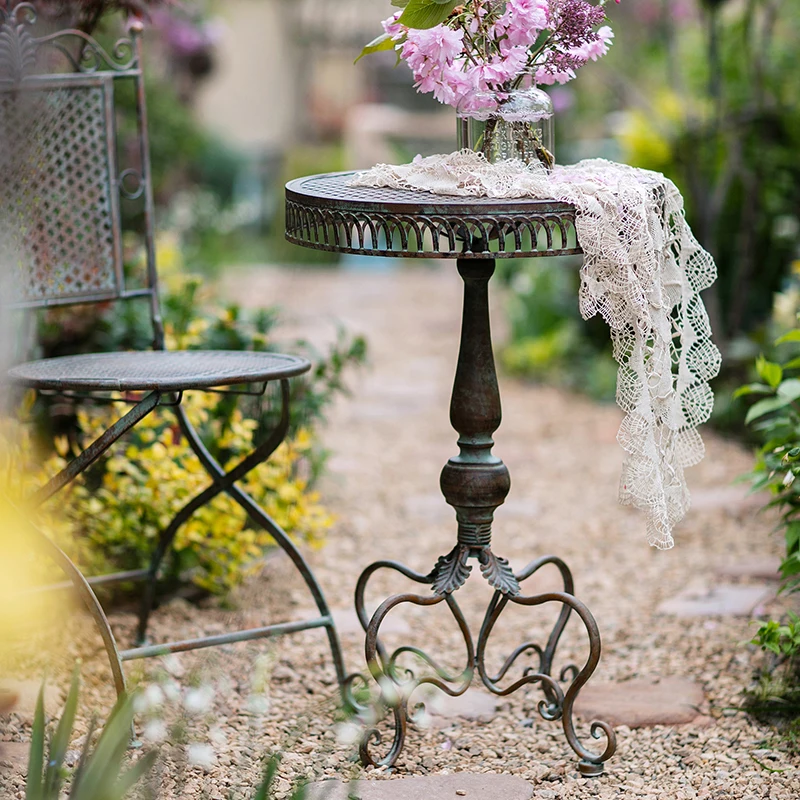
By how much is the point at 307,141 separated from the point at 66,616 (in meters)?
11.0

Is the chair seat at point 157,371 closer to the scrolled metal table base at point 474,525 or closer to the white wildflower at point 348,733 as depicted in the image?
the scrolled metal table base at point 474,525

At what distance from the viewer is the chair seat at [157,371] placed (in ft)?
7.11

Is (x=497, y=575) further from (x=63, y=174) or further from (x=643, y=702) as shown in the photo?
(x=63, y=174)

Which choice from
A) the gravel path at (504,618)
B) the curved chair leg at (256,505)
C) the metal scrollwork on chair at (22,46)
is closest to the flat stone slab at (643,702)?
the gravel path at (504,618)

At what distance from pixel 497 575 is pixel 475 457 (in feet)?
0.82

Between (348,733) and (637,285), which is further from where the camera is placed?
(348,733)

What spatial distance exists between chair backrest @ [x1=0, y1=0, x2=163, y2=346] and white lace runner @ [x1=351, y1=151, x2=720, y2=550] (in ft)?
2.74

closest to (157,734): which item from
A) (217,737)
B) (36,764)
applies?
(217,737)

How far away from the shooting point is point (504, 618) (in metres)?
3.17

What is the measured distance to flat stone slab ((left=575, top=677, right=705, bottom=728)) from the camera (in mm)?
2480

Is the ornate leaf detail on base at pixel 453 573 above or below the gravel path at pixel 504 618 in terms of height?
above

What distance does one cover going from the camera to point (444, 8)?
6.77 feet

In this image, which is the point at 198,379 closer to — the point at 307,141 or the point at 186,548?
the point at 186,548

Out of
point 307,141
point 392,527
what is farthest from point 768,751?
point 307,141
